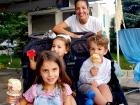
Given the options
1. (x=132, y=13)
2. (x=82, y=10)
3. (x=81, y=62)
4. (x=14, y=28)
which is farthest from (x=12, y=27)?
(x=81, y=62)

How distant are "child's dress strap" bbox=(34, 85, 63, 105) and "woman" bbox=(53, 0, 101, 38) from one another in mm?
876

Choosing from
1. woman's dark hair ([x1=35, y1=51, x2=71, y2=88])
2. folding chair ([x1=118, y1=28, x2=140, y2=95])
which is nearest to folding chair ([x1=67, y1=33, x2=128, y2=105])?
woman's dark hair ([x1=35, y1=51, x2=71, y2=88])

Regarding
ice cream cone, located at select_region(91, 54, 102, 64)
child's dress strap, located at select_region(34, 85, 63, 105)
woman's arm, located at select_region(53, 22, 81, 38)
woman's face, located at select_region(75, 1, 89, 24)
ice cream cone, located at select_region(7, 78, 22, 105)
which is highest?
woman's face, located at select_region(75, 1, 89, 24)

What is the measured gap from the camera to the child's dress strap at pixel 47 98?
2.96 meters

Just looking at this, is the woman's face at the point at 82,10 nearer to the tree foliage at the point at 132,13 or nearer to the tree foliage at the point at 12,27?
the tree foliage at the point at 132,13

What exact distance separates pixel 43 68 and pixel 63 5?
9.63m

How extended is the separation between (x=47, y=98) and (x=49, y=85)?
0.10 metres

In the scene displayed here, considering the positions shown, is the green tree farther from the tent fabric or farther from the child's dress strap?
the child's dress strap

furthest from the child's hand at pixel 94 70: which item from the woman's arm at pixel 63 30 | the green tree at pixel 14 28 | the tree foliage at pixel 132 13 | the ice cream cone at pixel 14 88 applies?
the green tree at pixel 14 28

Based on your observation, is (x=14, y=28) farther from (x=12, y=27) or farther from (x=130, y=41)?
(x=130, y=41)

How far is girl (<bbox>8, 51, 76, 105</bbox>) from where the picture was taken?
2.92m

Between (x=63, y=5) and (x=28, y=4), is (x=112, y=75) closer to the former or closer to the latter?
(x=63, y=5)

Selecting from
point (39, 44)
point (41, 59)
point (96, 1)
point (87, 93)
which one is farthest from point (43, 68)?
point (96, 1)

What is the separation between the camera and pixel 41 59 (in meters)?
2.95
